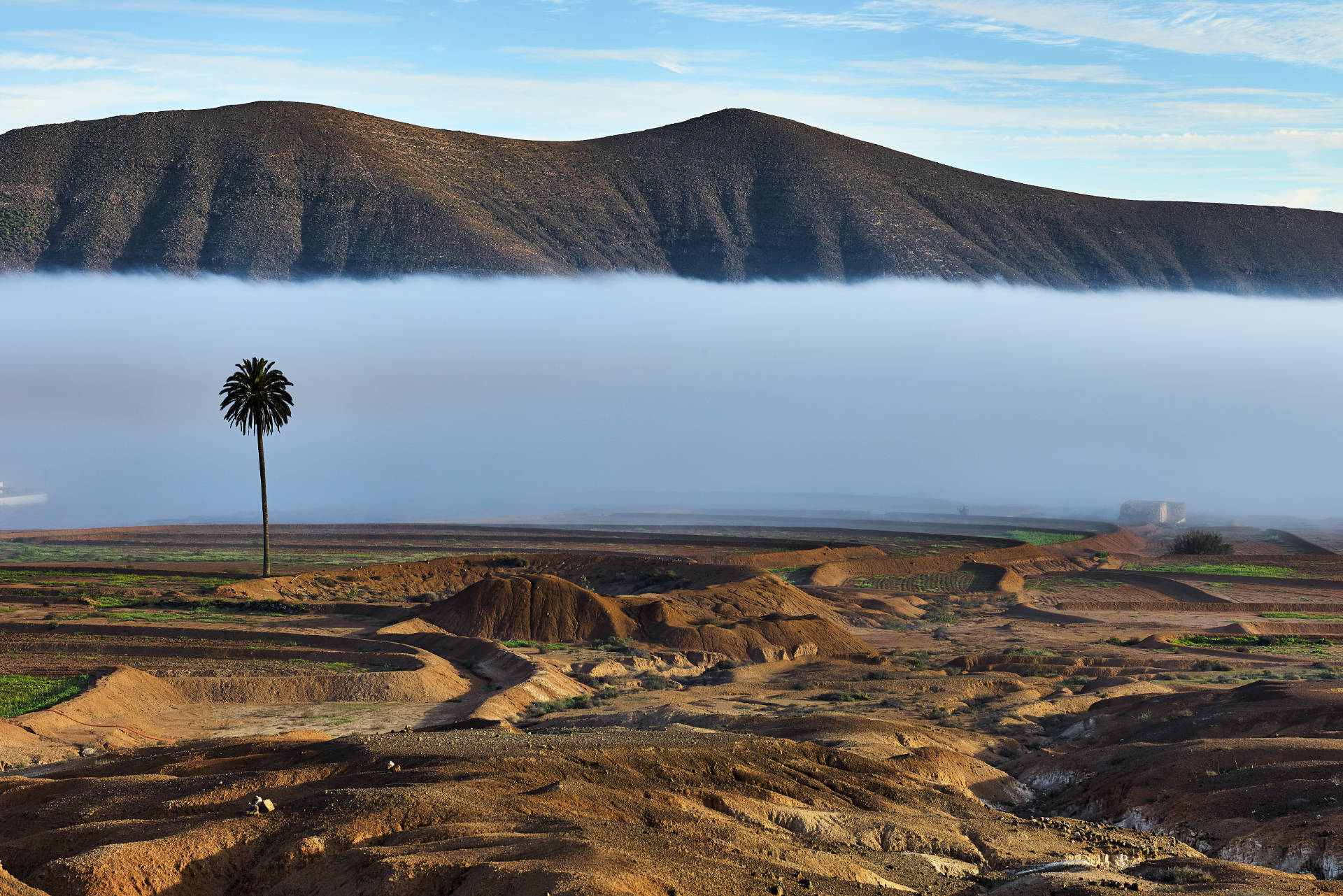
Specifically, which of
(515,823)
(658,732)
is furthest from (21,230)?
(515,823)

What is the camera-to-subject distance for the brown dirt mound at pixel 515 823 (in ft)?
45.1

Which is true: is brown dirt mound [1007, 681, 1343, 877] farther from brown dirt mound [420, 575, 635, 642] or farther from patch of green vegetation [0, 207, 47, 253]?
patch of green vegetation [0, 207, 47, 253]

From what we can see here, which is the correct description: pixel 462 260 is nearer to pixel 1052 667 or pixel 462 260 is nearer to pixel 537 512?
pixel 537 512

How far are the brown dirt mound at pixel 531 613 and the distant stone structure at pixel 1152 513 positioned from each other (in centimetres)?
9604

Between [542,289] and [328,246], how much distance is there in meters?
27.0

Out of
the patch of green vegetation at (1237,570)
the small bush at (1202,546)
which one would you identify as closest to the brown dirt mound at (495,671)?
the patch of green vegetation at (1237,570)

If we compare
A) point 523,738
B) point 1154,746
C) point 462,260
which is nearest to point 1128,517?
point 462,260

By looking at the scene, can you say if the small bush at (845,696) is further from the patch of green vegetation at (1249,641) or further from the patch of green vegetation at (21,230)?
the patch of green vegetation at (21,230)

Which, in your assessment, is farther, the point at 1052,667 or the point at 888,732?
the point at 1052,667

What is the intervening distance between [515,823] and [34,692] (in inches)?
948

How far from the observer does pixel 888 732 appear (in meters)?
27.4

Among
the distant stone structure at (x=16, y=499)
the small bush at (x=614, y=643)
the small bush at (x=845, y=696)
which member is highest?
Answer: the distant stone structure at (x=16, y=499)

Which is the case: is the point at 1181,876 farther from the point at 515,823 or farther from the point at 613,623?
the point at 613,623

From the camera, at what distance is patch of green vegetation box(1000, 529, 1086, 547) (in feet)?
347
